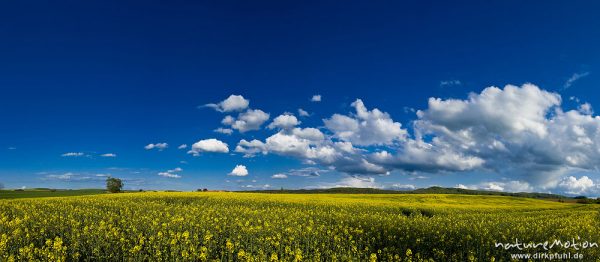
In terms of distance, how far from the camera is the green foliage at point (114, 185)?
11288 cm

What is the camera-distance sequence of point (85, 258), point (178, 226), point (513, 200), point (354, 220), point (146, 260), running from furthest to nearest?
point (513, 200), point (354, 220), point (178, 226), point (85, 258), point (146, 260)

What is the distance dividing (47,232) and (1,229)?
76.8 inches

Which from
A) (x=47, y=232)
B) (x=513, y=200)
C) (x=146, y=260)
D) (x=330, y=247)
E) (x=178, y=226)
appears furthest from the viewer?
(x=513, y=200)

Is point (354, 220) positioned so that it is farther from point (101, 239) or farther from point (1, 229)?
point (1, 229)

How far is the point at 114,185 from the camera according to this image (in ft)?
373

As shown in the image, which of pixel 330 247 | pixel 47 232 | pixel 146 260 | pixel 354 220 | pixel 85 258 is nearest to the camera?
pixel 146 260

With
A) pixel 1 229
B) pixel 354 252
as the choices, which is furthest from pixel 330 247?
pixel 1 229

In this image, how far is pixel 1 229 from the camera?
16.0 metres

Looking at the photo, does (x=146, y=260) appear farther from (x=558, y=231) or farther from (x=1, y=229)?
(x=558, y=231)

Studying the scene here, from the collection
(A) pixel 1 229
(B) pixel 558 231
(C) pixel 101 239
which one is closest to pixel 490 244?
(B) pixel 558 231

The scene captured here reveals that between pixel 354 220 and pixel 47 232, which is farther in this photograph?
pixel 354 220

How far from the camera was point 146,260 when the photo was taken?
11.8 metres

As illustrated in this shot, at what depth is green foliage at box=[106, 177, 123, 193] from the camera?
113 m

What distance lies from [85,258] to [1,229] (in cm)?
638
